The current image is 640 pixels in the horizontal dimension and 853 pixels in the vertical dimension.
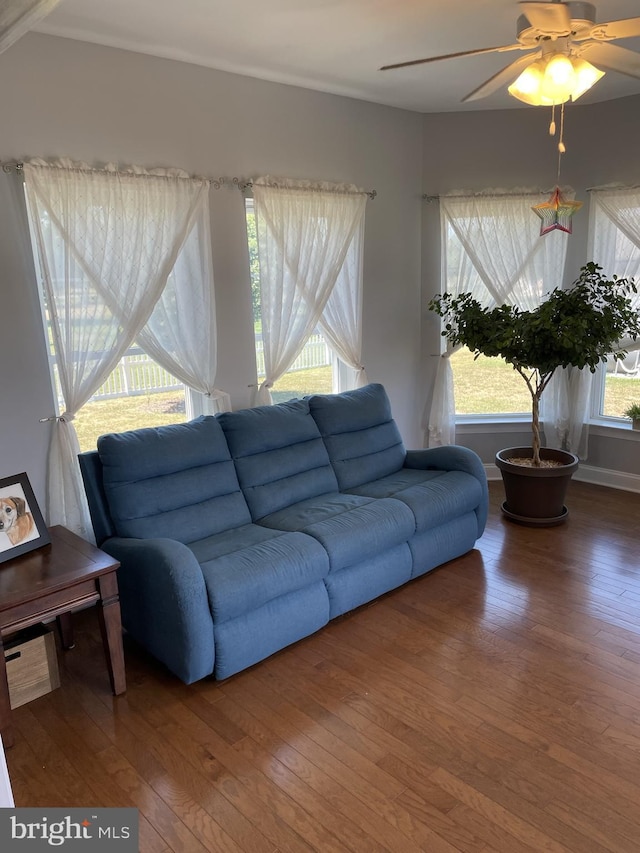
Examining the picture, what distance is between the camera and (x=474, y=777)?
203 centimetres

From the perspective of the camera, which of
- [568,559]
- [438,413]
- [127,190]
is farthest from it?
[438,413]

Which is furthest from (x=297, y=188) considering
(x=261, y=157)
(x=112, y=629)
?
(x=112, y=629)

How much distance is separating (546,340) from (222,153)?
2196 millimetres

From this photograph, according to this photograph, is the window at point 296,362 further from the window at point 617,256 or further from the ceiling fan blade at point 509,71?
the window at point 617,256

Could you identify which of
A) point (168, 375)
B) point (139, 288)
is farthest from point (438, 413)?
point (139, 288)

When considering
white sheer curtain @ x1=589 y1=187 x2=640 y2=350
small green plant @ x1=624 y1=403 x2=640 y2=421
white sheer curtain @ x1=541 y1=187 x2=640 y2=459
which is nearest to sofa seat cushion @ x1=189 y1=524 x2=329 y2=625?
white sheer curtain @ x1=541 y1=187 x2=640 y2=459

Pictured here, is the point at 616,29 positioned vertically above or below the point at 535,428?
above

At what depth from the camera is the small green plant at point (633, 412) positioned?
4551 millimetres

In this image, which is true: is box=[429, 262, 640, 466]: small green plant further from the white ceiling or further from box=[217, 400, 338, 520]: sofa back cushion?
the white ceiling

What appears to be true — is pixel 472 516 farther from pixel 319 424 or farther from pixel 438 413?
pixel 438 413

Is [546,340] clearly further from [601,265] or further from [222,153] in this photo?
[222,153]

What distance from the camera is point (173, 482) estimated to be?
9.67ft

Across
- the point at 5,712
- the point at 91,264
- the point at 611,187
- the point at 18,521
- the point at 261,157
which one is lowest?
the point at 5,712

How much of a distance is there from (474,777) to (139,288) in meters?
2.66
